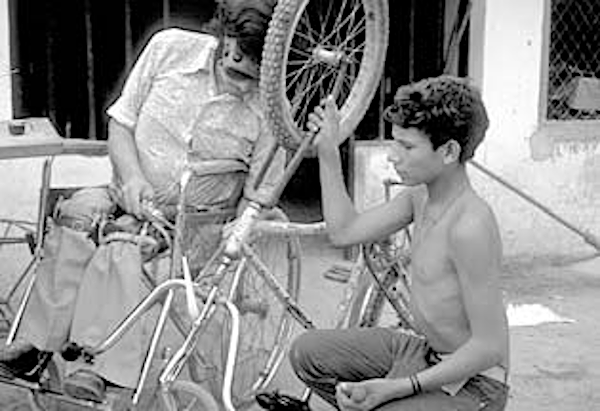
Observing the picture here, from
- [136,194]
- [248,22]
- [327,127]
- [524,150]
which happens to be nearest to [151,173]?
[136,194]

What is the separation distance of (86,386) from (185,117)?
1.11 metres

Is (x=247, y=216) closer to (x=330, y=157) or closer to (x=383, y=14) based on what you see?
(x=330, y=157)

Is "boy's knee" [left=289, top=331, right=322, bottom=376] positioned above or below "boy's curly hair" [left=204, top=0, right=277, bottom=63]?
below

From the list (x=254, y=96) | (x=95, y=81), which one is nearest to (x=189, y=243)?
(x=254, y=96)

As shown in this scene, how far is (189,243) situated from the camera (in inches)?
153

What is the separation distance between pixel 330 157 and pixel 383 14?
0.76 metres

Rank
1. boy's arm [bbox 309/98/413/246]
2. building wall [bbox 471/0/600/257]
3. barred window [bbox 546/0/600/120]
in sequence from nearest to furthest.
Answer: boy's arm [bbox 309/98/413/246], building wall [bbox 471/0/600/257], barred window [bbox 546/0/600/120]

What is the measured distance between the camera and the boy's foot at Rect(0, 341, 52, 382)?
3.42 m

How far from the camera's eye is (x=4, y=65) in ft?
18.2

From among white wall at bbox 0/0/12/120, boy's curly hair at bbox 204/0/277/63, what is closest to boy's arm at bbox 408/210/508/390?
boy's curly hair at bbox 204/0/277/63

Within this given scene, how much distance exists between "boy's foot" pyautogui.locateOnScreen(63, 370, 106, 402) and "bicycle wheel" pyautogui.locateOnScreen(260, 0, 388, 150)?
94 cm

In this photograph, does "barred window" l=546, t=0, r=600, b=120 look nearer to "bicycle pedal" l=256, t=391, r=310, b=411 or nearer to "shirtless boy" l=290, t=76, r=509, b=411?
"shirtless boy" l=290, t=76, r=509, b=411

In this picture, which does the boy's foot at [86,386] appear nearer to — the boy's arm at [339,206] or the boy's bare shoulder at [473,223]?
the boy's arm at [339,206]

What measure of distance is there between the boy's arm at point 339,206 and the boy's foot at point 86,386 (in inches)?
33.6
